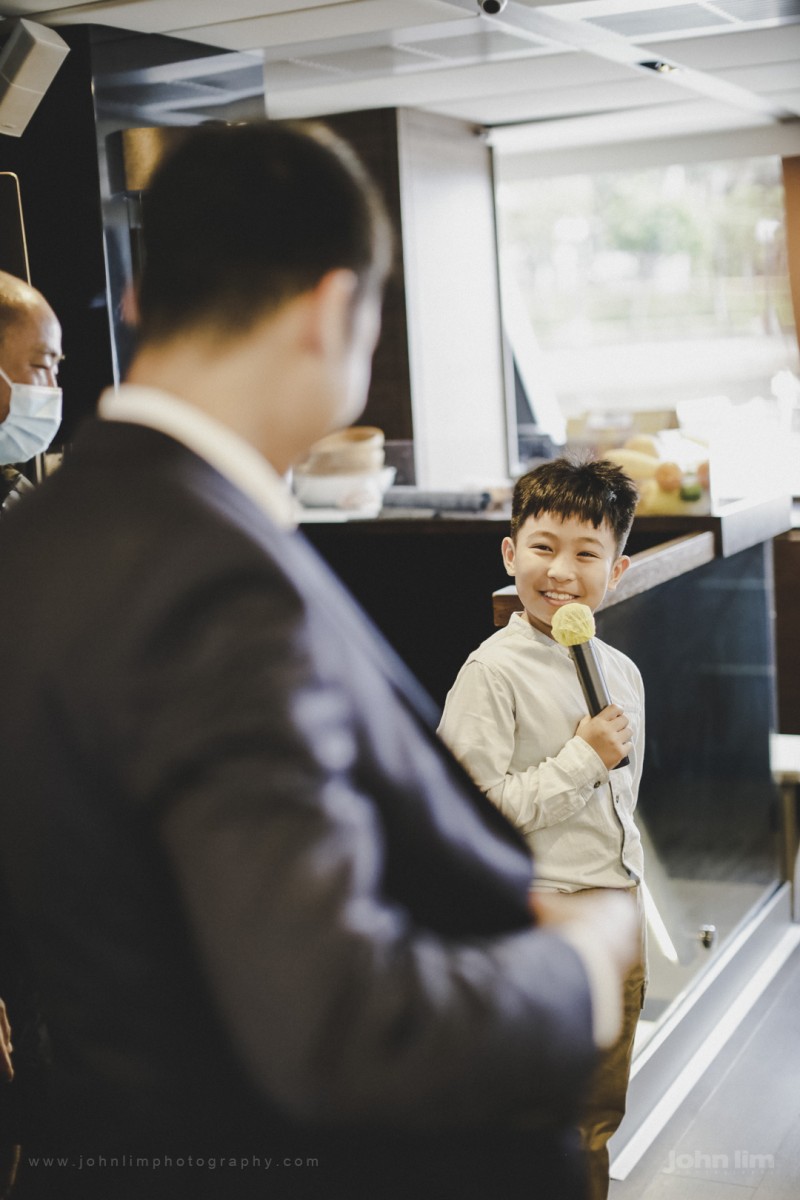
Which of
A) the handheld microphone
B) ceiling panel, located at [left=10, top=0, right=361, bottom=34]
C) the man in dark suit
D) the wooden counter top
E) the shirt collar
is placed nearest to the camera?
the man in dark suit

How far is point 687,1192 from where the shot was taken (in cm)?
259

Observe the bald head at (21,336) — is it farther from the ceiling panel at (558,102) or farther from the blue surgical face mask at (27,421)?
the ceiling panel at (558,102)

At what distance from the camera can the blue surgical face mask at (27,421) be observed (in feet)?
9.70

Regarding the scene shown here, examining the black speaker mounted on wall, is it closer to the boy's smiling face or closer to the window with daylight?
the boy's smiling face

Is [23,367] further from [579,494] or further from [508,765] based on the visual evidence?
[508,765]

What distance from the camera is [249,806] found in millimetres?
741

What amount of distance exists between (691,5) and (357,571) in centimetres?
184

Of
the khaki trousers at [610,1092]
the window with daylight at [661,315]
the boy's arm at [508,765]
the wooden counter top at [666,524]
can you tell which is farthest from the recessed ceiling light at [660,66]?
the khaki trousers at [610,1092]

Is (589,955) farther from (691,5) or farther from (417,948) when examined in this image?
(691,5)

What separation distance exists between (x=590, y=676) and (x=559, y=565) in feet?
0.89

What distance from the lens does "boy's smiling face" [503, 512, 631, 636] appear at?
2086mm

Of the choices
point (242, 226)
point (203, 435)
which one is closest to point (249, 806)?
point (203, 435)

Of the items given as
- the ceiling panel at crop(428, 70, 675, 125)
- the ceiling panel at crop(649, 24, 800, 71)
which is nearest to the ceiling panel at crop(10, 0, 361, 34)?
the ceiling panel at crop(649, 24, 800, 71)

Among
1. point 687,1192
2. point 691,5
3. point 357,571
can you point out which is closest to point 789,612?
point 357,571
